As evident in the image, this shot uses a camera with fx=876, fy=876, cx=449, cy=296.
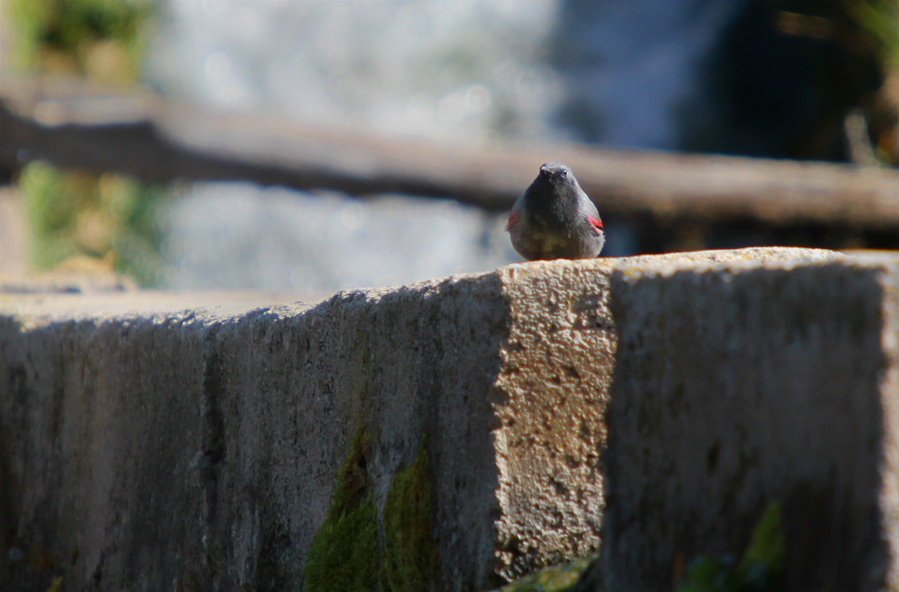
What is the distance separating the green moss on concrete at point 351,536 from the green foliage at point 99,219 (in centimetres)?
853

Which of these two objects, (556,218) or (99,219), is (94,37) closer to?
(99,219)

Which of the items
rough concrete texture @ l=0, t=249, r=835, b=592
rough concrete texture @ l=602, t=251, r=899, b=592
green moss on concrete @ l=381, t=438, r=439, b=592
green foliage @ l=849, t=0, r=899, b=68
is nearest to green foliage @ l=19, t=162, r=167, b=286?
rough concrete texture @ l=0, t=249, r=835, b=592

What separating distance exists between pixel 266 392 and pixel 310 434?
0.59ft

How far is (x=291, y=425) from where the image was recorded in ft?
6.60

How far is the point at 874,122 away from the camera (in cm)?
892

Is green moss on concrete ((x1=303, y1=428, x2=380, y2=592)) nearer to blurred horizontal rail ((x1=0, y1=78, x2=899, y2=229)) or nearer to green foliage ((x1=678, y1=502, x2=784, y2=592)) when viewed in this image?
green foliage ((x1=678, y1=502, x2=784, y2=592))

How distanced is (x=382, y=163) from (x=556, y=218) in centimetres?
423

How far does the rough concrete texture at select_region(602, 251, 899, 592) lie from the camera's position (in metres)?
1.04

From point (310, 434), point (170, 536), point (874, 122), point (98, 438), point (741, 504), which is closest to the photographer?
point (741, 504)

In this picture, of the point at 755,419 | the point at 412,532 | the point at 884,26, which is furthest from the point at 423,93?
the point at 755,419

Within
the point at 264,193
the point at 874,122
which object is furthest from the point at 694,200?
the point at 264,193

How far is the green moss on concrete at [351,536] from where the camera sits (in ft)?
5.87

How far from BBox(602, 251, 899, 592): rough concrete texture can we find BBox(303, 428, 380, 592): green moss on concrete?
58cm

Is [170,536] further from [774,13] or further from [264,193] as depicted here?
[774,13]
